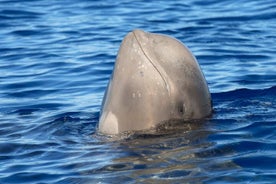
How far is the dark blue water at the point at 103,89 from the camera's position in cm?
845

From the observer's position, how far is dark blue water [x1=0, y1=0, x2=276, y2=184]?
333 inches

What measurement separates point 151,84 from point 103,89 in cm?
386

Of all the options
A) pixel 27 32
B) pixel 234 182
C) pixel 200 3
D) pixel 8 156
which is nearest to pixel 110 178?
pixel 234 182

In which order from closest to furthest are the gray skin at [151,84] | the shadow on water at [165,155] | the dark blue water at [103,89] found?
1. the shadow on water at [165,155]
2. the dark blue water at [103,89]
3. the gray skin at [151,84]

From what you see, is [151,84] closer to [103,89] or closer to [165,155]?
[165,155]

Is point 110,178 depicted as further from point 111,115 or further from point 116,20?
point 116,20

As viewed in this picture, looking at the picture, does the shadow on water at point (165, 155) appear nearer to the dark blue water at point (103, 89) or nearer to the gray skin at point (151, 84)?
the dark blue water at point (103, 89)

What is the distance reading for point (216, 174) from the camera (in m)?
8.00

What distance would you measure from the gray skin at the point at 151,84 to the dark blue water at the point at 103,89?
0.22 metres

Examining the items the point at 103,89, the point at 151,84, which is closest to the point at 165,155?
the point at 151,84

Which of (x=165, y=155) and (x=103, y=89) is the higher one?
(x=103, y=89)

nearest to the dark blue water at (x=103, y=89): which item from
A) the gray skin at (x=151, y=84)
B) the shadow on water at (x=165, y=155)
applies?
the shadow on water at (x=165, y=155)

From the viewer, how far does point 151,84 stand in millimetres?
9109

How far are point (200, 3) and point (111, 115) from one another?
12.2m
